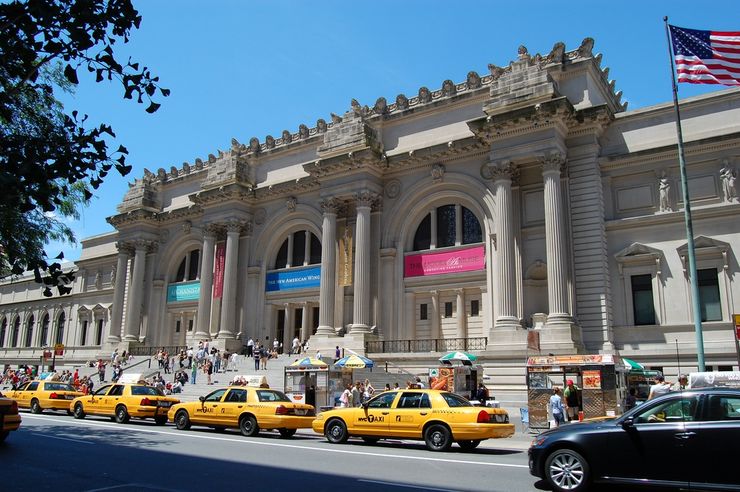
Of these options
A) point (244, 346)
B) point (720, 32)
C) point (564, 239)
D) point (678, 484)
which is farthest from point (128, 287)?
point (678, 484)

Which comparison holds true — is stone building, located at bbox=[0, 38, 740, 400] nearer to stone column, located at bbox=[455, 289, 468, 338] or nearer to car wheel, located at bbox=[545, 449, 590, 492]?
stone column, located at bbox=[455, 289, 468, 338]

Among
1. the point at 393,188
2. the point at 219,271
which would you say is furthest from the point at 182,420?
the point at 219,271

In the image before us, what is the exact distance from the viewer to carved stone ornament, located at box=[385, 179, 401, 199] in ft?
120

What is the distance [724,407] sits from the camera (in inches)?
349

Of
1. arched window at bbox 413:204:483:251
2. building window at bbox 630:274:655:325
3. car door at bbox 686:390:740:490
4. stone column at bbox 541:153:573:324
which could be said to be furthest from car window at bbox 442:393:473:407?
arched window at bbox 413:204:483:251

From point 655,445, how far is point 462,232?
25758mm

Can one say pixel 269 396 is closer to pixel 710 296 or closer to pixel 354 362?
pixel 354 362

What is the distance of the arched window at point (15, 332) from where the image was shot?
6506 centimetres

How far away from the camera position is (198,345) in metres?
40.9

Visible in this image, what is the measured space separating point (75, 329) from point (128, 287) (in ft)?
34.0

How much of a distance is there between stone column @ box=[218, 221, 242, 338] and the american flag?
97.5 feet

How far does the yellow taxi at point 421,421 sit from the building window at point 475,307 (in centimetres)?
1669

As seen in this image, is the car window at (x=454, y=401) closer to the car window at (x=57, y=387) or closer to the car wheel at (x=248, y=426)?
the car wheel at (x=248, y=426)

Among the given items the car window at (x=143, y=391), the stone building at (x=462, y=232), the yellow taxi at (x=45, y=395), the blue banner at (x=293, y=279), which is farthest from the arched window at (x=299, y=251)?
the car window at (x=143, y=391)
